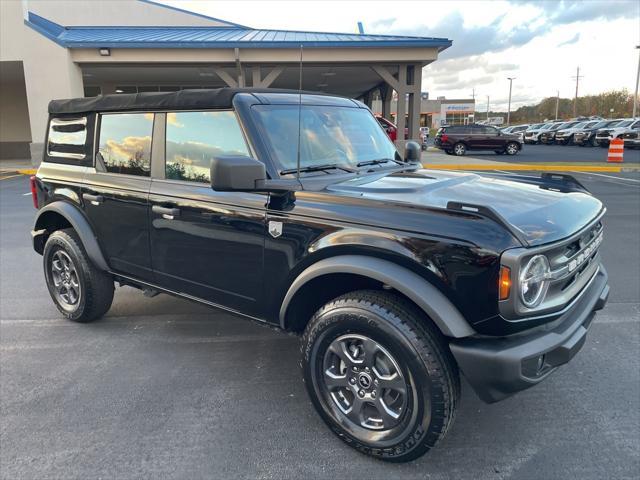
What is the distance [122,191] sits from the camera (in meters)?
3.65

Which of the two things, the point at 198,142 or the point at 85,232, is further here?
the point at 85,232

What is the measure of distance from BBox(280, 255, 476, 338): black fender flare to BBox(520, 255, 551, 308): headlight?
0.96ft

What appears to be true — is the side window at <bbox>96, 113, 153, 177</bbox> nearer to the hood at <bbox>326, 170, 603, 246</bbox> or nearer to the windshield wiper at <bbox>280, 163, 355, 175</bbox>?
the windshield wiper at <bbox>280, 163, 355, 175</bbox>

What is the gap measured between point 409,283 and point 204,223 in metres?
1.46

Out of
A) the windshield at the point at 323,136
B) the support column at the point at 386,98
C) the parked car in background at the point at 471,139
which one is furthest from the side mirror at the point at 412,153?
the parked car in background at the point at 471,139

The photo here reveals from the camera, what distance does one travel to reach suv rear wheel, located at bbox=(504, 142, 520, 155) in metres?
26.2

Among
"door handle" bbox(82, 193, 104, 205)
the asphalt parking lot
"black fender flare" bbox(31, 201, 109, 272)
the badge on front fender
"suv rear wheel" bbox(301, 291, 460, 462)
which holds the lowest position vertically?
the asphalt parking lot

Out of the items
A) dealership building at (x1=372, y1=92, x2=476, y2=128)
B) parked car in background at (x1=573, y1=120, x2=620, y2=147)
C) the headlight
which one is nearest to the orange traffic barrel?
parked car in background at (x1=573, y1=120, x2=620, y2=147)

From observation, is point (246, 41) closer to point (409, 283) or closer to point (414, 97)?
point (414, 97)

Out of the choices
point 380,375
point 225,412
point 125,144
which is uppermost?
point 125,144

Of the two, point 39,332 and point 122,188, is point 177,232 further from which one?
point 39,332

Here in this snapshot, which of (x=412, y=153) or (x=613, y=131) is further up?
(x=613, y=131)

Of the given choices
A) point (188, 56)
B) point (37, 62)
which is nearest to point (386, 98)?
point (188, 56)

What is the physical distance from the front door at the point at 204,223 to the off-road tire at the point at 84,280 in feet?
2.85
